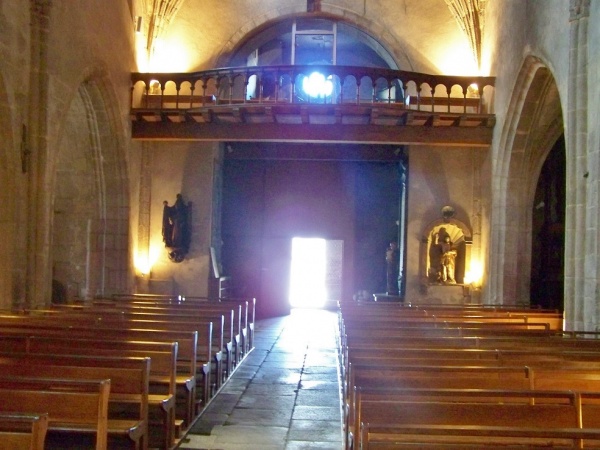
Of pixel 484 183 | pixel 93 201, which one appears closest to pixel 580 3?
pixel 484 183

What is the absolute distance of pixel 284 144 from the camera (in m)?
16.5

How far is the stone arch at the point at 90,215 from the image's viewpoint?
1284 centimetres

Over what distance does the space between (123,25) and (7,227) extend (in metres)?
5.42

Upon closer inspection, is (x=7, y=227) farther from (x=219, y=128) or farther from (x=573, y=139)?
(x=573, y=139)

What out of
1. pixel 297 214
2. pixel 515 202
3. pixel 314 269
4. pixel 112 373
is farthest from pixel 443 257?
pixel 112 373

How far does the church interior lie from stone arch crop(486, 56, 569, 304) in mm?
43

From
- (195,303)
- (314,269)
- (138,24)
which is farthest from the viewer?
(314,269)

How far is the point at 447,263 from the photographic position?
1417 centimetres

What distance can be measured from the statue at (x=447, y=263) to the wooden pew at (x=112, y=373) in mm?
10083

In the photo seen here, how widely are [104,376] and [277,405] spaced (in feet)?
9.77

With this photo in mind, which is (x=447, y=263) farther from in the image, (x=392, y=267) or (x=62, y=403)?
(x=62, y=403)

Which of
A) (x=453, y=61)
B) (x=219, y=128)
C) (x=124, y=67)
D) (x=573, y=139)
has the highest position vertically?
(x=453, y=61)

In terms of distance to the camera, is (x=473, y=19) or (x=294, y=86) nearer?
(x=294, y=86)

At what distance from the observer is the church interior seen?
5.41 meters
